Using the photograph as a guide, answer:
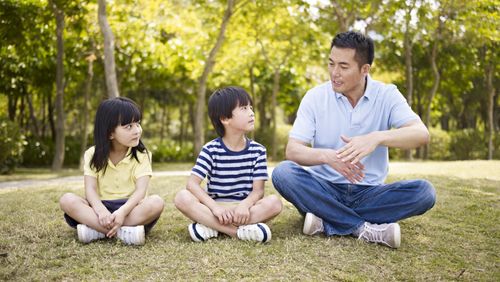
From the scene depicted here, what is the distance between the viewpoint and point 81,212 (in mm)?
3416

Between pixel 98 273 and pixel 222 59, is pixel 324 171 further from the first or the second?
pixel 222 59

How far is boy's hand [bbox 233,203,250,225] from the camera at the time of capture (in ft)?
11.0

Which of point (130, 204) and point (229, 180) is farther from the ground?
point (229, 180)

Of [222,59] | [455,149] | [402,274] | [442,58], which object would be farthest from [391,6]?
[402,274]

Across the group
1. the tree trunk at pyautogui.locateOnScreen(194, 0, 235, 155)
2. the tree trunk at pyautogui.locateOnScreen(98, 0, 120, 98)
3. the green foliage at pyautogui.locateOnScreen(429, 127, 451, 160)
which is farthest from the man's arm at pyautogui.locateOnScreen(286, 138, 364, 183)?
the green foliage at pyautogui.locateOnScreen(429, 127, 451, 160)

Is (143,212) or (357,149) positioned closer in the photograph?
(357,149)

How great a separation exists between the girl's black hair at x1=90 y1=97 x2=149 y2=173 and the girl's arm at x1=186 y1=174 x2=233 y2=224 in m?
0.61

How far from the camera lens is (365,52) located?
3.59 meters

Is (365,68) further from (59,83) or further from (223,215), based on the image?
(59,83)

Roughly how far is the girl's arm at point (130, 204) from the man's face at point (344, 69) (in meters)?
1.51

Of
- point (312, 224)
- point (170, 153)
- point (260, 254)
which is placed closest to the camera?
point (260, 254)

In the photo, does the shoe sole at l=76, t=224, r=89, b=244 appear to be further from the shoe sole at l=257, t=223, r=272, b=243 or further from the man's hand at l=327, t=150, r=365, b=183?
the man's hand at l=327, t=150, r=365, b=183

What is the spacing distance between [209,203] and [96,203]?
0.77 metres

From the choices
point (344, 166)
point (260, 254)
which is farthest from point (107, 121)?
point (344, 166)
